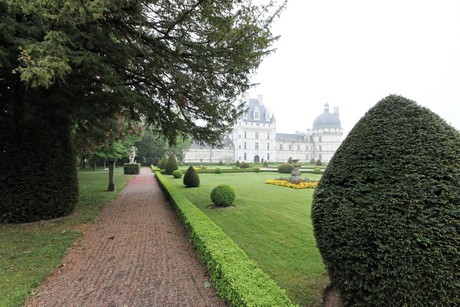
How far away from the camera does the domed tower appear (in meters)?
77.5

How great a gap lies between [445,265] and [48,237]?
6494 millimetres

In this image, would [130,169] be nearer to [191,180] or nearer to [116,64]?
[191,180]

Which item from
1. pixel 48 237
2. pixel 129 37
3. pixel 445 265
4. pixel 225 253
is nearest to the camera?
pixel 445 265

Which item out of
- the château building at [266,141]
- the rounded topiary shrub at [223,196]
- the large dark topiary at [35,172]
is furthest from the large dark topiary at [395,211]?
the château building at [266,141]

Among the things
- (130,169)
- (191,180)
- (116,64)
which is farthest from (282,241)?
(130,169)

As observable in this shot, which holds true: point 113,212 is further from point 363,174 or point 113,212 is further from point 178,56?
point 363,174

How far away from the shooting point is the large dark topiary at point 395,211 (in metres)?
1.94

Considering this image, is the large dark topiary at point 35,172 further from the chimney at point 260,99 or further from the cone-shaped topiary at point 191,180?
the chimney at point 260,99

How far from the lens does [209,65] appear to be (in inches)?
248

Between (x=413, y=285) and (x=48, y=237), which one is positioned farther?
(x=48, y=237)

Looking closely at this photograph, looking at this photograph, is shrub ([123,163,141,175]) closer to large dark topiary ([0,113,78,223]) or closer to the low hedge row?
large dark topiary ([0,113,78,223])

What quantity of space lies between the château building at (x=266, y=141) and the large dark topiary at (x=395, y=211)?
65582 mm

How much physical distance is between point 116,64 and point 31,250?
4420 millimetres

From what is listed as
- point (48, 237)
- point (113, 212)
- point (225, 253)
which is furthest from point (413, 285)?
point (113, 212)
